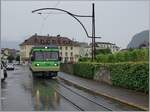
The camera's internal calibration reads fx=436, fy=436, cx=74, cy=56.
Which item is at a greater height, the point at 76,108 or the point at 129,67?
the point at 129,67

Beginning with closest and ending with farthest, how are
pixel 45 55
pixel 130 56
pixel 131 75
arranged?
pixel 131 75 < pixel 130 56 < pixel 45 55

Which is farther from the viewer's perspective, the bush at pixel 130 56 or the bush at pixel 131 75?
the bush at pixel 130 56

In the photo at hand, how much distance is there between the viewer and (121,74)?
24.8 m

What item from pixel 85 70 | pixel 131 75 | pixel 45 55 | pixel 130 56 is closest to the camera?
pixel 131 75

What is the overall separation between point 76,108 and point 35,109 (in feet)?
5.43

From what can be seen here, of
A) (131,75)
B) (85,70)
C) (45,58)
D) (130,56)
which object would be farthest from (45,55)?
(131,75)

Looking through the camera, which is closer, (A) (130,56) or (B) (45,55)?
(A) (130,56)

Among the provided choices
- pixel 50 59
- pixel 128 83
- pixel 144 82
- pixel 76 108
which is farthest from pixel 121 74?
pixel 50 59

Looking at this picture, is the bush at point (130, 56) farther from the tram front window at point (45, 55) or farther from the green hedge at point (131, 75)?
the tram front window at point (45, 55)

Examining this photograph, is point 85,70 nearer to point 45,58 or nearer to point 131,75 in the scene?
point 45,58

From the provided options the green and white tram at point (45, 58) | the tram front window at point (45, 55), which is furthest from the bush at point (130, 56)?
the tram front window at point (45, 55)

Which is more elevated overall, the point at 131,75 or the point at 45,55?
the point at 45,55

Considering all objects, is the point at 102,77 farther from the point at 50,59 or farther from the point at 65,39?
the point at 65,39

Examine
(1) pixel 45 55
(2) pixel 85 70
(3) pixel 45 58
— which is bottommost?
(2) pixel 85 70
